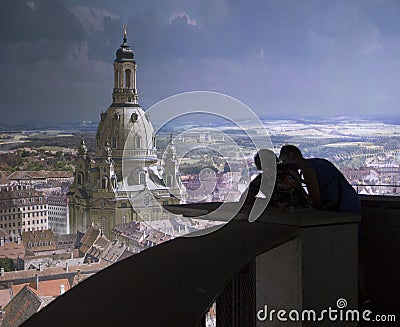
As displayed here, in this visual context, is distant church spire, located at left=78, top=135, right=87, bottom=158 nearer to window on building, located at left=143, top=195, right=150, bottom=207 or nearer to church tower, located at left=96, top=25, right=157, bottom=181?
church tower, located at left=96, top=25, right=157, bottom=181

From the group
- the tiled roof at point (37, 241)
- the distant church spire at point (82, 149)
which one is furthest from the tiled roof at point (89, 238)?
the distant church spire at point (82, 149)

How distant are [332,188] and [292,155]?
0.20 meters

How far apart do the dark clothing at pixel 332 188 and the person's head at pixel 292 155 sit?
1.5 inches

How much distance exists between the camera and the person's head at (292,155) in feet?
8.37

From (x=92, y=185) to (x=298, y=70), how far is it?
12.8 feet

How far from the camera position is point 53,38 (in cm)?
1082

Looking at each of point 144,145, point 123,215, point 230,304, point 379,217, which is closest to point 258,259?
point 230,304

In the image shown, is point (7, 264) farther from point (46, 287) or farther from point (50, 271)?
Result: point (46, 287)

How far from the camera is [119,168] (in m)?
12.1

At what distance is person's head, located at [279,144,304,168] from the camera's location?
2.55 m

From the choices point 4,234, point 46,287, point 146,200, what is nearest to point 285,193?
point 146,200

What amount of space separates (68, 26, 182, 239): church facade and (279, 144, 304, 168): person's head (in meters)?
6.97

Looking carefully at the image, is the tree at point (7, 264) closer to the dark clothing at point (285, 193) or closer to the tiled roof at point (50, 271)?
the tiled roof at point (50, 271)

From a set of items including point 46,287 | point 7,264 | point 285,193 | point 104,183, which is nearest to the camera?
point 285,193
